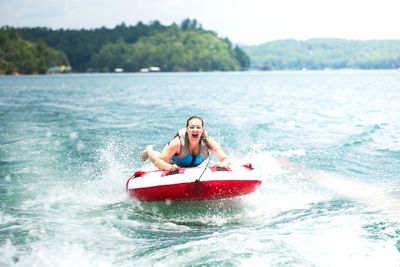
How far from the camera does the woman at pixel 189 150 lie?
8.72m

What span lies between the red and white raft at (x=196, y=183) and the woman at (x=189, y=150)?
0.18 m

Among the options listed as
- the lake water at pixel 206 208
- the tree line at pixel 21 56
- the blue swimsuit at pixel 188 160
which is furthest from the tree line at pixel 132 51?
the blue swimsuit at pixel 188 160

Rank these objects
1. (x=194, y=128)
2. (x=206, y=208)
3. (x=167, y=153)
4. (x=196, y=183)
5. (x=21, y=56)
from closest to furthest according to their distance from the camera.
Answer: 1. (x=196, y=183)
2. (x=194, y=128)
3. (x=206, y=208)
4. (x=167, y=153)
5. (x=21, y=56)

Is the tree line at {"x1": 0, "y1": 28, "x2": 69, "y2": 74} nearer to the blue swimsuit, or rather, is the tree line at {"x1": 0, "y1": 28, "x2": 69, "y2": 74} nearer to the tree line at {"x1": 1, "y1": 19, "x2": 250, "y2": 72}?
the tree line at {"x1": 1, "y1": 19, "x2": 250, "y2": 72}

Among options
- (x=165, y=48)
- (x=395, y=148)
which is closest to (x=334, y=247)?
(x=395, y=148)

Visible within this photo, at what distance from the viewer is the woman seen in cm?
872

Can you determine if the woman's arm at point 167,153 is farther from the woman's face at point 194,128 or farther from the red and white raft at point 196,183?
the woman's face at point 194,128

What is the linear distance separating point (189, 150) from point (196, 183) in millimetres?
884

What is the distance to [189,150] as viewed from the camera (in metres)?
9.08

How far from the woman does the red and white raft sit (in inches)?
7.2

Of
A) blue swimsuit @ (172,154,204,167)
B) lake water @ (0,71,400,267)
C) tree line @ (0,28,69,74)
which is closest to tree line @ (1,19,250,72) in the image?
tree line @ (0,28,69,74)

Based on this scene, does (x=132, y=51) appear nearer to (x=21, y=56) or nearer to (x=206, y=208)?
(x=21, y=56)

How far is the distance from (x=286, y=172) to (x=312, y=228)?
15.0 feet

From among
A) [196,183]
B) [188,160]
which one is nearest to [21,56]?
[188,160]
